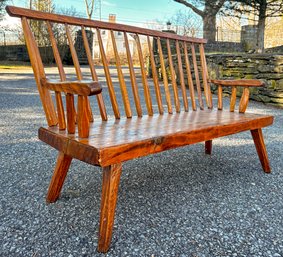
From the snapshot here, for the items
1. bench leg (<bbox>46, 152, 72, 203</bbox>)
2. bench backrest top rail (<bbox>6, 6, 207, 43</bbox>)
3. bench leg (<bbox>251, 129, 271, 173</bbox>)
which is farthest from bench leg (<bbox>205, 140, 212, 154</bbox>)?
bench leg (<bbox>46, 152, 72, 203</bbox>)

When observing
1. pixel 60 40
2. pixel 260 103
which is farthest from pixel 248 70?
pixel 60 40

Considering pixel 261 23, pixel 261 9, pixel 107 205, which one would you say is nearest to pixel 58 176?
pixel 107 205

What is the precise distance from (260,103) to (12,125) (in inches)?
170

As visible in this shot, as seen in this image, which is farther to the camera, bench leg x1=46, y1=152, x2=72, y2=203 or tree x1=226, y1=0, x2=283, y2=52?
tree x1=226, y1=0, x2=283, y2=52

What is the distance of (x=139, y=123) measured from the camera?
1.74 meters

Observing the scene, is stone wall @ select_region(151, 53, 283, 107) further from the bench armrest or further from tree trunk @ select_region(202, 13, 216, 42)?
the bench armrest

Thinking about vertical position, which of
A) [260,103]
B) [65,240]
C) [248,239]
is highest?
[65,240]

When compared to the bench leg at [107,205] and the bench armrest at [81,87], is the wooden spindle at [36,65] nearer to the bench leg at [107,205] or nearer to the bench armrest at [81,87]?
the bench armrest at [81,87]

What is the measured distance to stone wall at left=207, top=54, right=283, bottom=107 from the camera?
513cm

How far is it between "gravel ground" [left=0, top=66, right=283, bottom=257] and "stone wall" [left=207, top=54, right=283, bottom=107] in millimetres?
2855

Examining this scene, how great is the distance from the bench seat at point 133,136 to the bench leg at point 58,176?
0.17 m

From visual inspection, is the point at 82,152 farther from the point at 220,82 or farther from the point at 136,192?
the point at 220,82

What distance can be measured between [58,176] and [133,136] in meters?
0.53

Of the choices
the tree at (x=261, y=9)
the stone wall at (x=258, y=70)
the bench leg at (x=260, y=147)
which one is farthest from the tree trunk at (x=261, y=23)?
the bench leg at (x=260, y=147)
